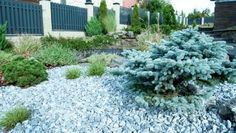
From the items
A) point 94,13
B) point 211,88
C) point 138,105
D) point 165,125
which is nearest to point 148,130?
point 165,125

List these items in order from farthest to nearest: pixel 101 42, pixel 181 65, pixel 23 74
A: pixel 101 42
pixel 23 74
pixel 181 65

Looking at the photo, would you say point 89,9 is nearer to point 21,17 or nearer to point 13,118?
point 21,17

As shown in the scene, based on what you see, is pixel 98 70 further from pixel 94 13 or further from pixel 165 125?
pixel 94 13

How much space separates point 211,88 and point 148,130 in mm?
1091

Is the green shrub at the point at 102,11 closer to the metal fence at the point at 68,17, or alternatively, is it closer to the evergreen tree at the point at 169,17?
the metal fence at the point at 68,17

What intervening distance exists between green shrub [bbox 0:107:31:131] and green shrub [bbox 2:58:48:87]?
147 cm

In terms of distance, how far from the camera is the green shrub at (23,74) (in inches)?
231

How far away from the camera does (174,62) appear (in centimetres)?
374

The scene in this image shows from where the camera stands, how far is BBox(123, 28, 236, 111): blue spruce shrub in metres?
3.85

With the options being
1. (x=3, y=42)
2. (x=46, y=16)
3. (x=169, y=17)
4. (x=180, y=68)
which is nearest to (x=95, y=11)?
(x=46, y=16)

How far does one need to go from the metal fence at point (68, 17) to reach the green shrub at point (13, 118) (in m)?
10.4

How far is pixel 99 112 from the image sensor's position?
427 cm

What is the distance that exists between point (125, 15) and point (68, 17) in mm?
7431

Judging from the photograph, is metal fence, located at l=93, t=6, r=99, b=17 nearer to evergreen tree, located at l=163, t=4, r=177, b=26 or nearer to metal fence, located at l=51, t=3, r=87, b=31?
metal fence, located at l=51, t=3, r=87, b=31
